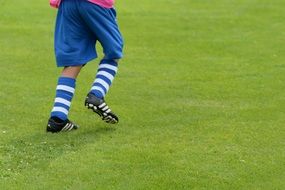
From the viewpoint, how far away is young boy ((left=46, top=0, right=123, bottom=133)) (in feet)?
19.9

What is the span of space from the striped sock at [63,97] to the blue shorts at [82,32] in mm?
155

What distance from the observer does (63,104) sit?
611 centimetres

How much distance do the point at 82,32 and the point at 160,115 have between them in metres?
1.18

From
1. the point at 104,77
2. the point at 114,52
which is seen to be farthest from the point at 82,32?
the point at 104,77

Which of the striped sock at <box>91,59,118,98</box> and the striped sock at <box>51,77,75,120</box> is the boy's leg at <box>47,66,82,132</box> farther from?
the striped sock at <box>91,59,118,98</box>

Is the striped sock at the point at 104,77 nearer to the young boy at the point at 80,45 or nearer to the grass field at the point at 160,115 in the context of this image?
the young boy at the point at 80,45

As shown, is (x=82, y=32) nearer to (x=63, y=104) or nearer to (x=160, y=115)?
(x=63, y=104)

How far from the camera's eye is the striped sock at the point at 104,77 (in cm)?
618

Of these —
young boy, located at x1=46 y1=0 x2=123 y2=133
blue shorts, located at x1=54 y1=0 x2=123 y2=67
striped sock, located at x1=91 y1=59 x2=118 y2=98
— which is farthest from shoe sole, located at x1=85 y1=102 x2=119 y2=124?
blue shorts, located at x1=54 y1=0 x2=123 y2=67

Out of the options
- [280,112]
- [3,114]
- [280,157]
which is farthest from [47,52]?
[280,157]

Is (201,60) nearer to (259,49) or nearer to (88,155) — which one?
(259,49)

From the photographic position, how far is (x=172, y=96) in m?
7.59

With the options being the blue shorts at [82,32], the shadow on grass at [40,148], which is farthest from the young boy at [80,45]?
the shadow on grass at [40,148]

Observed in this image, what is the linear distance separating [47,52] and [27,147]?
4611mm
